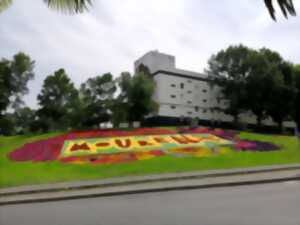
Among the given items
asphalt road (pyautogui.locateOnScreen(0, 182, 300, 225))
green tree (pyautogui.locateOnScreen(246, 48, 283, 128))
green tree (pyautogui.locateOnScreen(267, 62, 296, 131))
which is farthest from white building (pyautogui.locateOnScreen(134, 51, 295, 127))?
asphalt road (pyautogui.locateOnScreen(0, 182, 300, 225))

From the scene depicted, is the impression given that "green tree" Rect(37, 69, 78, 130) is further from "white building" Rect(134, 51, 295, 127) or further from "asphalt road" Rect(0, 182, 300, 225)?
"asphalt road" Rect(0, 182, 300, 225)

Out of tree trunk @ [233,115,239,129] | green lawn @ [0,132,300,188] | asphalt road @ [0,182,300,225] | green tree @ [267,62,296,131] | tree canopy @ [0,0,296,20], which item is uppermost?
green tree @ [267,62,296,131]

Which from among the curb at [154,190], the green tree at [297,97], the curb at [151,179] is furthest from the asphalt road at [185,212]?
the green tree at [297,97]

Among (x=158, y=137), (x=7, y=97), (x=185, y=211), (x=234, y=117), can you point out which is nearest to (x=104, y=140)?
(x=158, y=137)

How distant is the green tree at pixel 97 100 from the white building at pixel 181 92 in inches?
428

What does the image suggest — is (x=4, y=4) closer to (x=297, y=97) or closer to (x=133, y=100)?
(x=133, y=100)

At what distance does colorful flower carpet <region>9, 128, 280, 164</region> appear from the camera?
22.3m

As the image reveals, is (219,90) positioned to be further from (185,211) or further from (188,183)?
(185,211)

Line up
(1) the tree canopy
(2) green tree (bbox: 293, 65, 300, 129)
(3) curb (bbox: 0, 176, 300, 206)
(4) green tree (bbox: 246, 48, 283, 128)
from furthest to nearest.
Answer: (2) green tree (bbox: 293, 65, 300, 129)
(4) green tree (bbox: 246, 48, 283, 128)
(3) curb (bbox: 0, 176, 300, 206)
(1) the tree canopy

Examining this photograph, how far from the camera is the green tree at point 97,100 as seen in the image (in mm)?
37406

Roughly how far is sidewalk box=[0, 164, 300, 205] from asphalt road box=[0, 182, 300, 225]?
1396 millimetres

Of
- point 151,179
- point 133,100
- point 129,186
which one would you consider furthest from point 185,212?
point 133,100

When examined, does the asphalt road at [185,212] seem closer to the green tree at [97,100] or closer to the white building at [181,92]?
the green tree at [97,100]

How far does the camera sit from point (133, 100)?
122 feet
